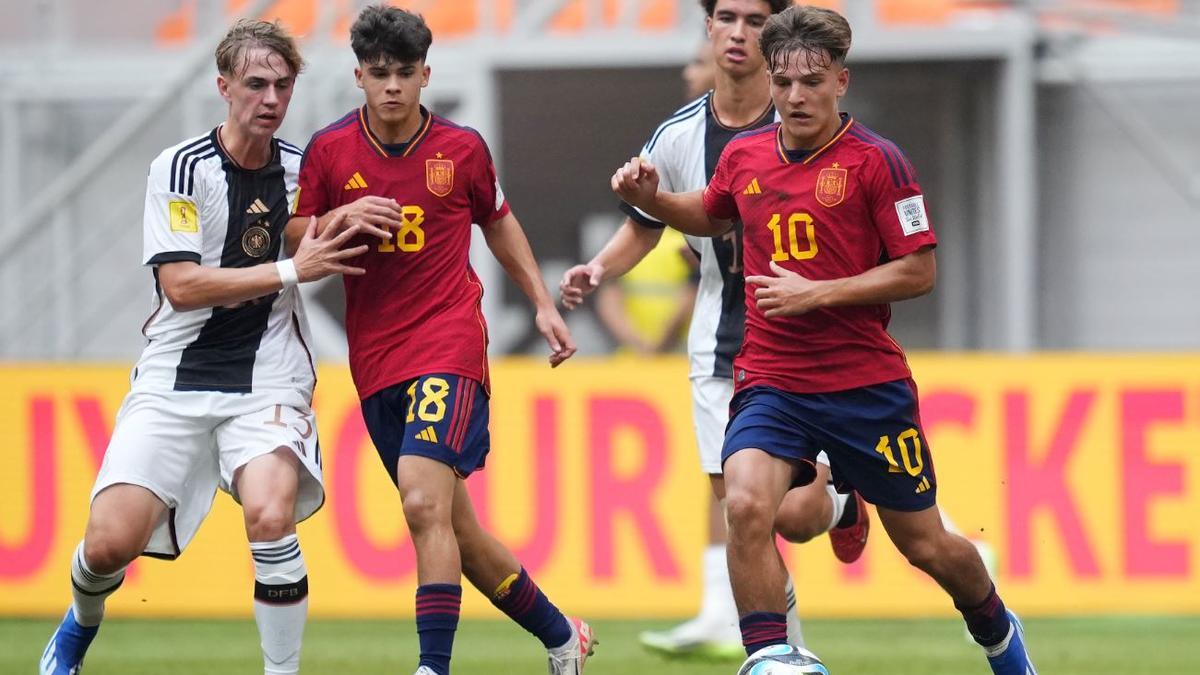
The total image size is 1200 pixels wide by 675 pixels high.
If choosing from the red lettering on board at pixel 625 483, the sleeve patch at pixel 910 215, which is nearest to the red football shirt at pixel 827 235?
the sleeve patch at pixel 910 215

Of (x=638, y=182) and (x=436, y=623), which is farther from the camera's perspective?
(x=638, y=182)

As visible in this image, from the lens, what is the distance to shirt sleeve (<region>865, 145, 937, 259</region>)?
546cm

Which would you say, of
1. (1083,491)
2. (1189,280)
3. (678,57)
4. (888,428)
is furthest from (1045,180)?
(888,428)

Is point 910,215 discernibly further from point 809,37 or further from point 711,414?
point 711,414

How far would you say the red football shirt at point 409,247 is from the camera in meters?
5.95

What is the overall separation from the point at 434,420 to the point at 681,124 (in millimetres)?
1543

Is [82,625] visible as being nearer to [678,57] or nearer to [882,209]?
[882,209]

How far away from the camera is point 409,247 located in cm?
596

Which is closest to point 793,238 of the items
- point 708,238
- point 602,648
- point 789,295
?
point 789,295

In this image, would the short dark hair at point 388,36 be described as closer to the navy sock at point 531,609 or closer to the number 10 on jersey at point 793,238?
the number 10 on jersey at point 793,238

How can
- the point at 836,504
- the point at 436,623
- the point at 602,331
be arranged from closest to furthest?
the point at 436,623 → the point at 836,504 → the point at 602,331

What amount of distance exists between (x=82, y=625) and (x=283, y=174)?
1682 millimetres

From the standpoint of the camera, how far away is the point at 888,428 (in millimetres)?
5582

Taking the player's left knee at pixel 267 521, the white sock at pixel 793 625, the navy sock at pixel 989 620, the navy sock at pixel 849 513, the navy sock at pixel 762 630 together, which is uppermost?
the player's left knee at pixel 267 521
